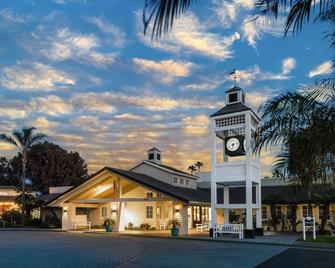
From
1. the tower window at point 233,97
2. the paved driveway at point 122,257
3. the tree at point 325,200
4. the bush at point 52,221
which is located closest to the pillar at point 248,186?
the tower window at point 233,97

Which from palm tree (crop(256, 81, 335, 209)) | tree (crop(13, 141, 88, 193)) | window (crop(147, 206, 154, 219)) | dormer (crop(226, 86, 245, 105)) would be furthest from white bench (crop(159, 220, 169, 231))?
tree (crop(13, 141, 88, 193))

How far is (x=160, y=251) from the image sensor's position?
18.1 meters

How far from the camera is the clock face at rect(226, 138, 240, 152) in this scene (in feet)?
90.6

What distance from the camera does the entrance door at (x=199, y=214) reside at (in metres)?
37.5

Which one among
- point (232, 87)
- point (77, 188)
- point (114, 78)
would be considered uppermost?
point (232, 87)

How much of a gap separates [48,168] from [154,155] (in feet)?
84.0

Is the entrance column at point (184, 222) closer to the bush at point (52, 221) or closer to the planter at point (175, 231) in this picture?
the planter at point (175, 231)

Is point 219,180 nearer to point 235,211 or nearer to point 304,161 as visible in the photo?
point 235,211

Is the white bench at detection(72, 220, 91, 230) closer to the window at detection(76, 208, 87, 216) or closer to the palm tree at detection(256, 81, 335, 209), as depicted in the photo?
the window at detection(76, 208, 87, 216)

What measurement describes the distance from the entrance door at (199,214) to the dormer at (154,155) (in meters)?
6.34

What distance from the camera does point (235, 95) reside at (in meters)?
29.3

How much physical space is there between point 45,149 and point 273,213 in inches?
1538

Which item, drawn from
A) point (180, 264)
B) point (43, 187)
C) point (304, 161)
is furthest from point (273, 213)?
point (43, 187)

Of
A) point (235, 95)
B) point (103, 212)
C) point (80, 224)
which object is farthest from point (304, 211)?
point (80, 224)
